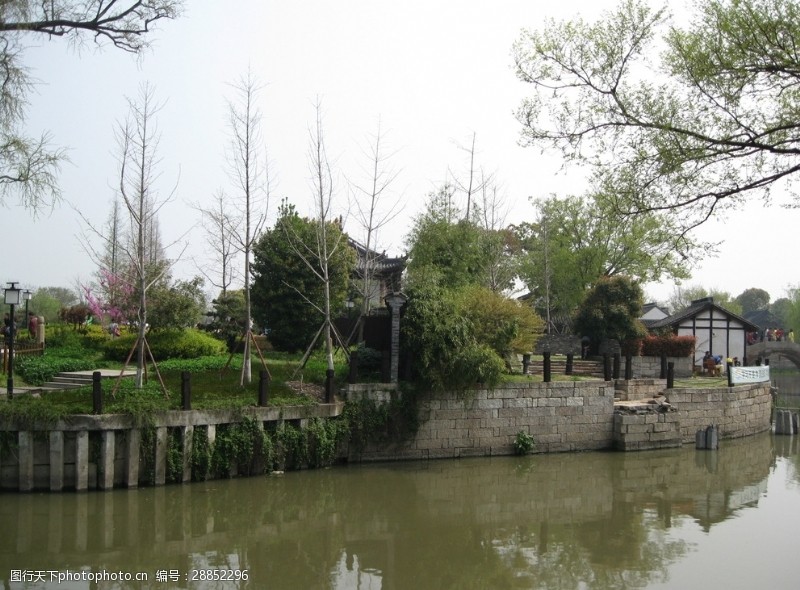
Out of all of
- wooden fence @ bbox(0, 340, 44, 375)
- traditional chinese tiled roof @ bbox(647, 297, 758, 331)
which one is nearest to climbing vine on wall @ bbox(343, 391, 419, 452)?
wooden fence @ bbox(0, 340, 44, 375)

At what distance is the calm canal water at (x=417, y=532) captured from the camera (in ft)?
30.9

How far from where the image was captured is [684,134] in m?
9.16

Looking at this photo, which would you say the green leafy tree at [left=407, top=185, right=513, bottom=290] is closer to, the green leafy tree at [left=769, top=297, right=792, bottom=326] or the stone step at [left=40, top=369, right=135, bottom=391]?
the stone step at [left=40, top=369, right=135, bottom=391]

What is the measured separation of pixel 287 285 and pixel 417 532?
39.0ft

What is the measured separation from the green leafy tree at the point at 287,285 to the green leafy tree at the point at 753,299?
6606 centimetres

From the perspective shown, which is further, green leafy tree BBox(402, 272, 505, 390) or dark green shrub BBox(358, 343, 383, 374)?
dark green shrub BBox(358, 343, 383, 374)

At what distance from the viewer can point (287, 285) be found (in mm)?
22094

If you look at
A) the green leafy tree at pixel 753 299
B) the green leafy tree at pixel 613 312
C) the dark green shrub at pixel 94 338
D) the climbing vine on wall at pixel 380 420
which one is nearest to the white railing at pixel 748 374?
the green leafy tree at pixel 613 312

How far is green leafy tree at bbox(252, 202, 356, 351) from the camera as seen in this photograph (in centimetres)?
2252

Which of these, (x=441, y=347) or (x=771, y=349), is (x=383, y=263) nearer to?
(x=441, y=347)

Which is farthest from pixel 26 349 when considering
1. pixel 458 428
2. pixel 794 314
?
pixel 794 314

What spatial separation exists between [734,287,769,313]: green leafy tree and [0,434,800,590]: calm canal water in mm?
68154

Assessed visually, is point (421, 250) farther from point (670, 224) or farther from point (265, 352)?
point (670, 224)

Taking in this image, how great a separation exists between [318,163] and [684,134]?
10.8m
